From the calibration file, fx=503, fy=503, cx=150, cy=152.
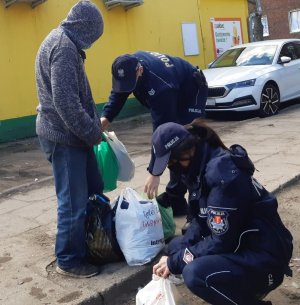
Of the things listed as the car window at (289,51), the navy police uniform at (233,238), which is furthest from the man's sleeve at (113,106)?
the car window at (289,51)

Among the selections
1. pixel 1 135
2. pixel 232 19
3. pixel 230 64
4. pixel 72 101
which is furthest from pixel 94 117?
pixel 232 19

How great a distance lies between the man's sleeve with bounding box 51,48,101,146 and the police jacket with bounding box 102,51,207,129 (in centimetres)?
76

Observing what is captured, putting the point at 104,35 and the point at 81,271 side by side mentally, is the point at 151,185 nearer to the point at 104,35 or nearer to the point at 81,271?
the point at 81,271

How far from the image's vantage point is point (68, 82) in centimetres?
319

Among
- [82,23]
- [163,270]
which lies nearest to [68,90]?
[82,23]

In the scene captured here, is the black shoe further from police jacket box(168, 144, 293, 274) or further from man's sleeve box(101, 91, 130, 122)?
man's sleeve box(101, 91, 130, 122)

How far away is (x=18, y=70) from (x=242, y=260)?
8142mm

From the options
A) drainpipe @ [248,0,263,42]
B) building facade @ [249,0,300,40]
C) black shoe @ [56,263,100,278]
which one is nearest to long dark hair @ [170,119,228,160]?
black shoe @ [56,263,100,278]

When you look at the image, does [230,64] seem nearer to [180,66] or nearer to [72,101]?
[180,66]

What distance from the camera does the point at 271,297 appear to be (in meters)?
3.36

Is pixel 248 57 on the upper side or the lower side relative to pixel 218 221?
lower

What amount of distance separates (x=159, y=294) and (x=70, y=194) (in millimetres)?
1021

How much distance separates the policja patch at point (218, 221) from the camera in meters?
2.58

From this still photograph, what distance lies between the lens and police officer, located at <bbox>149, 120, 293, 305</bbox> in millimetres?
2594
